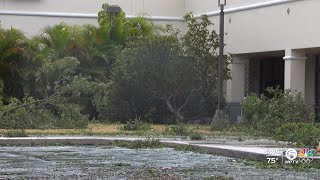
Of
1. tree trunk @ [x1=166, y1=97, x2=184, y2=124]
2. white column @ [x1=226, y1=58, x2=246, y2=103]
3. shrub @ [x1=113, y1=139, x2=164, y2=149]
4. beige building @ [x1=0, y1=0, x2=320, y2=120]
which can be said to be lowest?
shrub @ [x1=113, y1=139, x2=164, y2=149]

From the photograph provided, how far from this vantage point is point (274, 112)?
26.2m

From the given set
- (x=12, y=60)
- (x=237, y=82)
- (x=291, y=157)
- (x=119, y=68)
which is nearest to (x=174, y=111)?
(x=119, y=68)

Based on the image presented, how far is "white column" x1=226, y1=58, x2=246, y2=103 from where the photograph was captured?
36.5 metres

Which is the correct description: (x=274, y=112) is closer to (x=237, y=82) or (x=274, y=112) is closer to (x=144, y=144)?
(x=144, y=144)

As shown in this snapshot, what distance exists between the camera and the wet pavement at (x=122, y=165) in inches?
521

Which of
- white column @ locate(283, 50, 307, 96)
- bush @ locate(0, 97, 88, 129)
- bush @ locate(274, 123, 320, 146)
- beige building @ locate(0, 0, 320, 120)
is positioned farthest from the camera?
white column @ locate(283, 50, 307, 96)

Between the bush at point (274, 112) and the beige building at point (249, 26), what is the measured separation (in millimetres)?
3569

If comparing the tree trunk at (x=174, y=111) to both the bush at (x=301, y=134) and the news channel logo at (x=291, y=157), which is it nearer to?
the bush at (x=301, y=134)

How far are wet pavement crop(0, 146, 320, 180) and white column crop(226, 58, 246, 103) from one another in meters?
17.5

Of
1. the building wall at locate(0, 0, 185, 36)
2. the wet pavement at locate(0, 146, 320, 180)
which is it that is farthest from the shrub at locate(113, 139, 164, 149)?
the building wall at locate(0, 0, 185, 36)

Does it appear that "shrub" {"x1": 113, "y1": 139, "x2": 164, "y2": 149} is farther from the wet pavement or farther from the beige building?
the beige building

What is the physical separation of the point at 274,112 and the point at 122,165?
11936 millimetres

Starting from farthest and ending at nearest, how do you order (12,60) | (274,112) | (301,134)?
(12,60) < (274,112) < (301,134)

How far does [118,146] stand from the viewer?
67.7 feet
